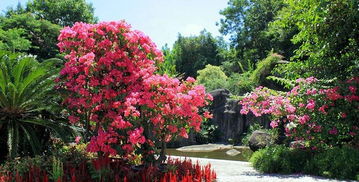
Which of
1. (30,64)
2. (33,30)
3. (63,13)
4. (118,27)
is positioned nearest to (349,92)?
(118,27)

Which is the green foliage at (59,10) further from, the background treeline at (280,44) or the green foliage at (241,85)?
the green foliage at (241,85)

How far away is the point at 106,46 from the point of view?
7.50m

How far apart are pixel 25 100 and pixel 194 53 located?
140ft

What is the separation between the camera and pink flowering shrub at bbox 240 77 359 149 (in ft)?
31.0

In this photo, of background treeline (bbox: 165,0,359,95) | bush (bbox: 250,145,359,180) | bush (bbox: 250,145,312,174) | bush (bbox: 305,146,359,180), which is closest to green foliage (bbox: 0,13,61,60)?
background treeline (bbox: 165,0,359,95)

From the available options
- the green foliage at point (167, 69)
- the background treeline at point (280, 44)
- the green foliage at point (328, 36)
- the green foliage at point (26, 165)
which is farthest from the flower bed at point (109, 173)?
the green foliage at point (328, 36)

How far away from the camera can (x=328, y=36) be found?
437 inches

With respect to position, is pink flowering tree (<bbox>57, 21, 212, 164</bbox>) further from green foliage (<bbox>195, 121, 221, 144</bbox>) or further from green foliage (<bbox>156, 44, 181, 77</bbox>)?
green foliage (<bbox>195, 121, 221, 144</bbox>)

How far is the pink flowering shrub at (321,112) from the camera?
9.44 meters

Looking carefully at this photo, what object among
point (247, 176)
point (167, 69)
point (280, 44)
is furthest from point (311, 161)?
point (280, 44)

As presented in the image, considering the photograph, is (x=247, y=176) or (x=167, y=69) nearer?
(x=247, y=176)

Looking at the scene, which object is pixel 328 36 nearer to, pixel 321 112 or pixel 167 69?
pixel 321 112

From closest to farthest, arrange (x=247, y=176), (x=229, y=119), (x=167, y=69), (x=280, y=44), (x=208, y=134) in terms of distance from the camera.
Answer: (x=247, y=176) → (x=208, y=134) → (x=229, y=119) → (x=167, y=69) → (x=280, y=44)

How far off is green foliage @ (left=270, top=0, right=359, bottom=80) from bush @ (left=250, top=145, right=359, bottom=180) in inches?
126
